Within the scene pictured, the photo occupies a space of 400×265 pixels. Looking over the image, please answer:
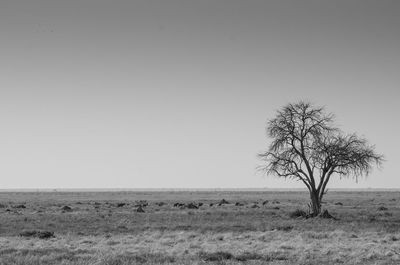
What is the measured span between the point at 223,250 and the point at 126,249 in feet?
12.3

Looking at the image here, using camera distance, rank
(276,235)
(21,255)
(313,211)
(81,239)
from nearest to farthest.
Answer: (21,255) < (81,239) < (276,235) < (313,211)

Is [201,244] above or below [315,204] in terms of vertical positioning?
below

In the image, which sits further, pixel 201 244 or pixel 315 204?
pixel 315 204

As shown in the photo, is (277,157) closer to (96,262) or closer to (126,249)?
(126,249)

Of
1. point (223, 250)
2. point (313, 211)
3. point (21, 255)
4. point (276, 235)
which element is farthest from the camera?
point (313, 211)

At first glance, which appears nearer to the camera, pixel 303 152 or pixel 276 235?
pixel 276 235

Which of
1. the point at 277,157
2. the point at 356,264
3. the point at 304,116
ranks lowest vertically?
the point at 356,264

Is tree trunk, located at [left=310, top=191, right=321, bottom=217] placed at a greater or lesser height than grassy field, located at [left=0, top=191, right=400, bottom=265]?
greater

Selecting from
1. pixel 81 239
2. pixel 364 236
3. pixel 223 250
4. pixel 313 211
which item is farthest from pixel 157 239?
pixel 313 211

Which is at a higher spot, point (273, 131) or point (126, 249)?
point (273, 131)

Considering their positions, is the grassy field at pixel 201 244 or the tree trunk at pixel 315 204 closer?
the grassy field at pixel 201 244

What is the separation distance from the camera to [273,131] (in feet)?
136

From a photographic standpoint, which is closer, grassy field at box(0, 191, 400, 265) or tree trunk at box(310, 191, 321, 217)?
grassy field at box(0, 191, 400, 265)

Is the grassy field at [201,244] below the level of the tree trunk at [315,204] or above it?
below
